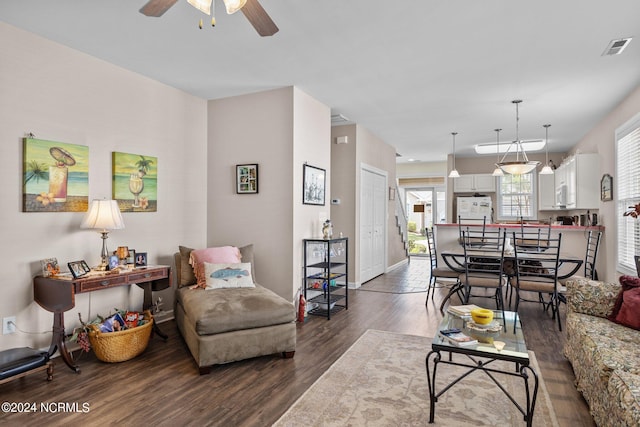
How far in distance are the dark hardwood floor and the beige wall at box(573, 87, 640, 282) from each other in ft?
7.00

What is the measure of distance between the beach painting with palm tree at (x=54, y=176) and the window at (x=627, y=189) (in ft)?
19.0

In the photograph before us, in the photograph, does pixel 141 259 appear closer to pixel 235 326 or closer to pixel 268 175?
pixel 235 326

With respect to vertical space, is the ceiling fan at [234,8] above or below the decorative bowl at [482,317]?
above

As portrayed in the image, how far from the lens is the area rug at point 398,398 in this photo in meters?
2.20

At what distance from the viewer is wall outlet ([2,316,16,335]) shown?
9.61ft

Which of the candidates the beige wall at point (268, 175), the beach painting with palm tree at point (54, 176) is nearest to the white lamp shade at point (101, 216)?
the beach painting with palm tree at point (54, 176)

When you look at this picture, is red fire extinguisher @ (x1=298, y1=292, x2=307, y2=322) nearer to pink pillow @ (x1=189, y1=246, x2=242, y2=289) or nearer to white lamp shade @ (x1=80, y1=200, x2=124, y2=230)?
pink pillow @ (x1=189, y1=246, x2=242, y2=289)

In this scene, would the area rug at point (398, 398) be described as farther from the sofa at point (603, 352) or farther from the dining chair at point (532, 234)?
the dining chair at point (532, 234)

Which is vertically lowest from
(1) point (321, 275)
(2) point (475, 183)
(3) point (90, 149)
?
(1) point (321, 275)

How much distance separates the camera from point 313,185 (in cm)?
474

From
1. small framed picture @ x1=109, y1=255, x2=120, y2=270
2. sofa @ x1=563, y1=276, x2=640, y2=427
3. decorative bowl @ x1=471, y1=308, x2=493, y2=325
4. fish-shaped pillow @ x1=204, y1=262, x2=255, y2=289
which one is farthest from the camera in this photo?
fish-shaped pillow @ x1=204, y1=262, x2=255, y2=289

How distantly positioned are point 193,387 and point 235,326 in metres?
0.51

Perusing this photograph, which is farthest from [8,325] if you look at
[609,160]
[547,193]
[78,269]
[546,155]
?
[546,155]

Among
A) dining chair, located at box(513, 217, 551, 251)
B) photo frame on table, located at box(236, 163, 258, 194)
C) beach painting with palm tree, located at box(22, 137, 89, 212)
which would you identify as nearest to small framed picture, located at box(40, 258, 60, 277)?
beach painting with palm tree, located at box(22, 137, 89, 212)
